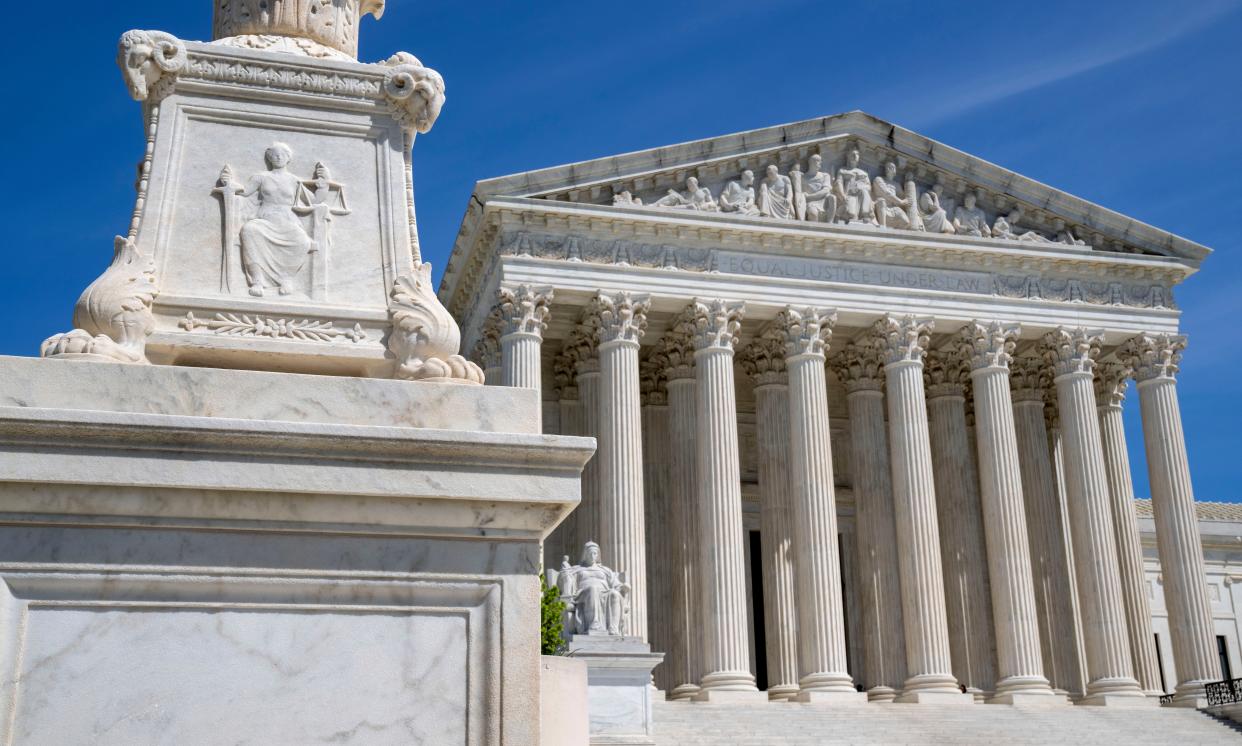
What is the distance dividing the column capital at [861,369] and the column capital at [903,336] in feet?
7.20

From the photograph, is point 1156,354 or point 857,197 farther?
point 1156,354

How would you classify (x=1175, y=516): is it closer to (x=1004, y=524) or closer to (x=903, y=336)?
(x=1004, y=524)

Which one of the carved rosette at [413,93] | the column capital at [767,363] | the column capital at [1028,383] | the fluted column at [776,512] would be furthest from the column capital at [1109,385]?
the carved rosette at [413,93]

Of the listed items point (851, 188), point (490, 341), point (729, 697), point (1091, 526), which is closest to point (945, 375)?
point (1091, 526)

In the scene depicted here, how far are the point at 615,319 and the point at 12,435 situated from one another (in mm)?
35653

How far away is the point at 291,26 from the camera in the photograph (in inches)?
259

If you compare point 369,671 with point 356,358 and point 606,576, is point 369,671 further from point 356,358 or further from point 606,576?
point 606,576

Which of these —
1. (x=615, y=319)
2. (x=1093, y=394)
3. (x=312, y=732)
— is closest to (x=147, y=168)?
(x=312, y=732)

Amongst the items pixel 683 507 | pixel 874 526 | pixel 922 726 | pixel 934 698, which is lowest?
pixel 922 726

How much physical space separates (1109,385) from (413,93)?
4499cm

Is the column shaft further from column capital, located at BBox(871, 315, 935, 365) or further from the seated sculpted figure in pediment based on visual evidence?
the seated sculpted figure in pediment

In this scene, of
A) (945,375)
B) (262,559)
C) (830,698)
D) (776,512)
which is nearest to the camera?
(262,559)

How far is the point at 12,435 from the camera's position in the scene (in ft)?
15.1

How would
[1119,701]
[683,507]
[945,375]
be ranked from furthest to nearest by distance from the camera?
[945,375]
[683,507]
[1119,701]
